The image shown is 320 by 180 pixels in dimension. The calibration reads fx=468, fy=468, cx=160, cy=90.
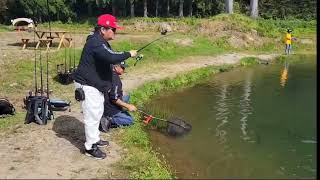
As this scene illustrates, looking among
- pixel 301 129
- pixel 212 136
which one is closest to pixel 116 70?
pixel 212 136

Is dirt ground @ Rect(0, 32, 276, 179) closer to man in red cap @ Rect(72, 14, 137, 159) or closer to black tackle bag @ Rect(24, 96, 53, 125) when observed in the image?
black tackle bag @ Rect(24, 96, 53, 125)

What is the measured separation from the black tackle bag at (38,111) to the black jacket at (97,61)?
2823 mm

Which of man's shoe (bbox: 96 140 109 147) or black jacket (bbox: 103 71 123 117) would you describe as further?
black jacket (bbox: 103 71 123 117)

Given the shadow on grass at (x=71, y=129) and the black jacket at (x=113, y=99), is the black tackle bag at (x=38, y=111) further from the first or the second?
the black jacket at (x=113, y=99)

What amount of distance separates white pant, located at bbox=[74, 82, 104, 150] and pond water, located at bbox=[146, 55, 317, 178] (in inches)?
67.8

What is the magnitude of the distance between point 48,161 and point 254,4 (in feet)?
128

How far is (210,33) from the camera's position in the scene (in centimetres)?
3416

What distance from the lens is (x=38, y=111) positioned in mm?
11234

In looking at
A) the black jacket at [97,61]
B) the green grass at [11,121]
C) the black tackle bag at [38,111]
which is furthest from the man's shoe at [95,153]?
the green grass at [11,121]

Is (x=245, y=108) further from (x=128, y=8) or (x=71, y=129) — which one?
(x=128, y=8)

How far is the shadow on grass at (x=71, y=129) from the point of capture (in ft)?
32.3

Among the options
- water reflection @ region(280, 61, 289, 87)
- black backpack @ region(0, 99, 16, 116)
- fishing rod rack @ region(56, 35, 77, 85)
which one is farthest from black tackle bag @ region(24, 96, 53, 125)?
water reflection @ region(280, 61, 289, 87)

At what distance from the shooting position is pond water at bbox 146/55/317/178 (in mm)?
9086

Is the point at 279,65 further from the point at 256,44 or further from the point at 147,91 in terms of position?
the point at 147,91
